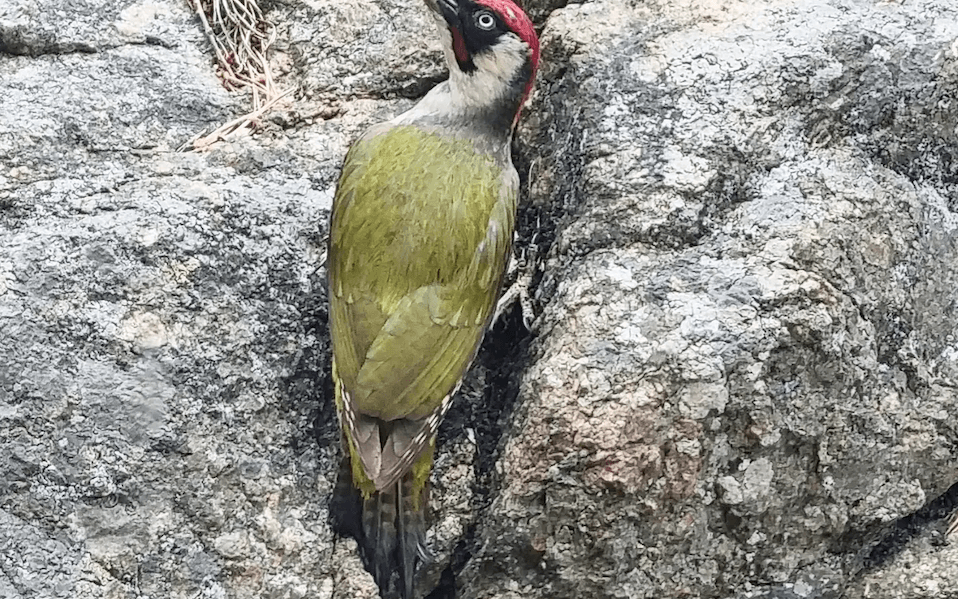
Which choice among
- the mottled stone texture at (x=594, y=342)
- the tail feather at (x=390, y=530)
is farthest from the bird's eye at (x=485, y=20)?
the tail feather at (x=390, y=530)

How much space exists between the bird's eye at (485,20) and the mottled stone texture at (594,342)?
29cm

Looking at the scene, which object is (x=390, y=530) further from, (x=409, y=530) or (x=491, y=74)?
(x=491, y=74)

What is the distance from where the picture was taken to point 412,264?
9.52ft

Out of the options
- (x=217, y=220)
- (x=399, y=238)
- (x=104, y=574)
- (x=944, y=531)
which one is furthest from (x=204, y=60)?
(x=944, y=531)

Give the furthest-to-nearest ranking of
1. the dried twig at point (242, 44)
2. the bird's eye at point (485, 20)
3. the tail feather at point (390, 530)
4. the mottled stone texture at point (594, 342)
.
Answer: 1. the dried twig at point (242, 44)
2. the bird's eye at point (485, 20)
3. the tail feather at point (390, 530)
4. the mottled stone texture at point (594, 342)

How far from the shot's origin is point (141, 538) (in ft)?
8.84

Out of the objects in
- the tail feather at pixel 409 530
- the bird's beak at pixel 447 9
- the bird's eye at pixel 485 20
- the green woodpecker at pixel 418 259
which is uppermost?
the bird's beak at pixel 447 9

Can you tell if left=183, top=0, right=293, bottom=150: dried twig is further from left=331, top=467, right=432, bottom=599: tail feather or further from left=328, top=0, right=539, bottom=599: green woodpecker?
left=331, top=467, right=432, bottom=599: tail feather

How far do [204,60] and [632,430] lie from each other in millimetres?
1928

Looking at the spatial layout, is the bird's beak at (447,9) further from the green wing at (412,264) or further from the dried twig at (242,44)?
the dried twig at (242,44)

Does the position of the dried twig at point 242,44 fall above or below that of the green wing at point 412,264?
above

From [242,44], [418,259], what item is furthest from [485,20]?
[242,44]

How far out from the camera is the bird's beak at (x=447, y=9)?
314 cm

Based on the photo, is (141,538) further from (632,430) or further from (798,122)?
(798,122)
